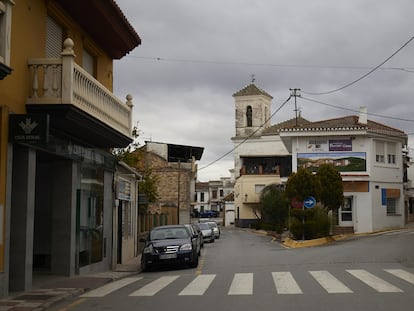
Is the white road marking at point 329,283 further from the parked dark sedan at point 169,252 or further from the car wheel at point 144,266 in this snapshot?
the car wheel at point 144,266

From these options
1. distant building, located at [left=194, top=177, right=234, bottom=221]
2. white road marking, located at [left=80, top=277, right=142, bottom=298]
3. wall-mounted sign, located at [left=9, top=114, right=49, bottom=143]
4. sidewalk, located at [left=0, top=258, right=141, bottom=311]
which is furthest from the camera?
distant building, located at [left=194, top=177, right=234, bottom=221]

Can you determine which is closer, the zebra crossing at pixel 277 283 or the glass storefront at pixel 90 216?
the zebra crossing at pixel 277 283

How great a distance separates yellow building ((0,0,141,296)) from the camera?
513 inches

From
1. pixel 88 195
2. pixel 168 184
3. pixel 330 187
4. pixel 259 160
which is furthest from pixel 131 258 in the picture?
pixel 259 160

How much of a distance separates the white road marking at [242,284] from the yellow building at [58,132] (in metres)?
4.57

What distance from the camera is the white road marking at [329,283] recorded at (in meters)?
13.1

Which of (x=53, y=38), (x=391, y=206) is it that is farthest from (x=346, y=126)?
Answer: (x=53, y=38)

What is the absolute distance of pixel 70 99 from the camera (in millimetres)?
14133

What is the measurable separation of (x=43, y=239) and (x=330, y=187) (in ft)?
66.7

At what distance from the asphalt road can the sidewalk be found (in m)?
0.38

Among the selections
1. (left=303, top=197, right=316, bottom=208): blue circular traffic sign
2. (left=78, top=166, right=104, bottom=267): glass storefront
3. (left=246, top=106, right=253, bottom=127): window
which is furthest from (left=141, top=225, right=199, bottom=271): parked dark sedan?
(left=246, top=106, right=253, bottom=127): window

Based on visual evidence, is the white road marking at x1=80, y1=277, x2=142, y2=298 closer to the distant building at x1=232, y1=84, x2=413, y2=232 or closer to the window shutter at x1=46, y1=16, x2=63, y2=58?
the window shutter at x1=46, y1=16, x2=63, y2=58

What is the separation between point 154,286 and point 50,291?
105 inches

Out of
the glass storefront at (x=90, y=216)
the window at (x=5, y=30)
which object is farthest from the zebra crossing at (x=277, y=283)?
the window at (x=5, y=30)
